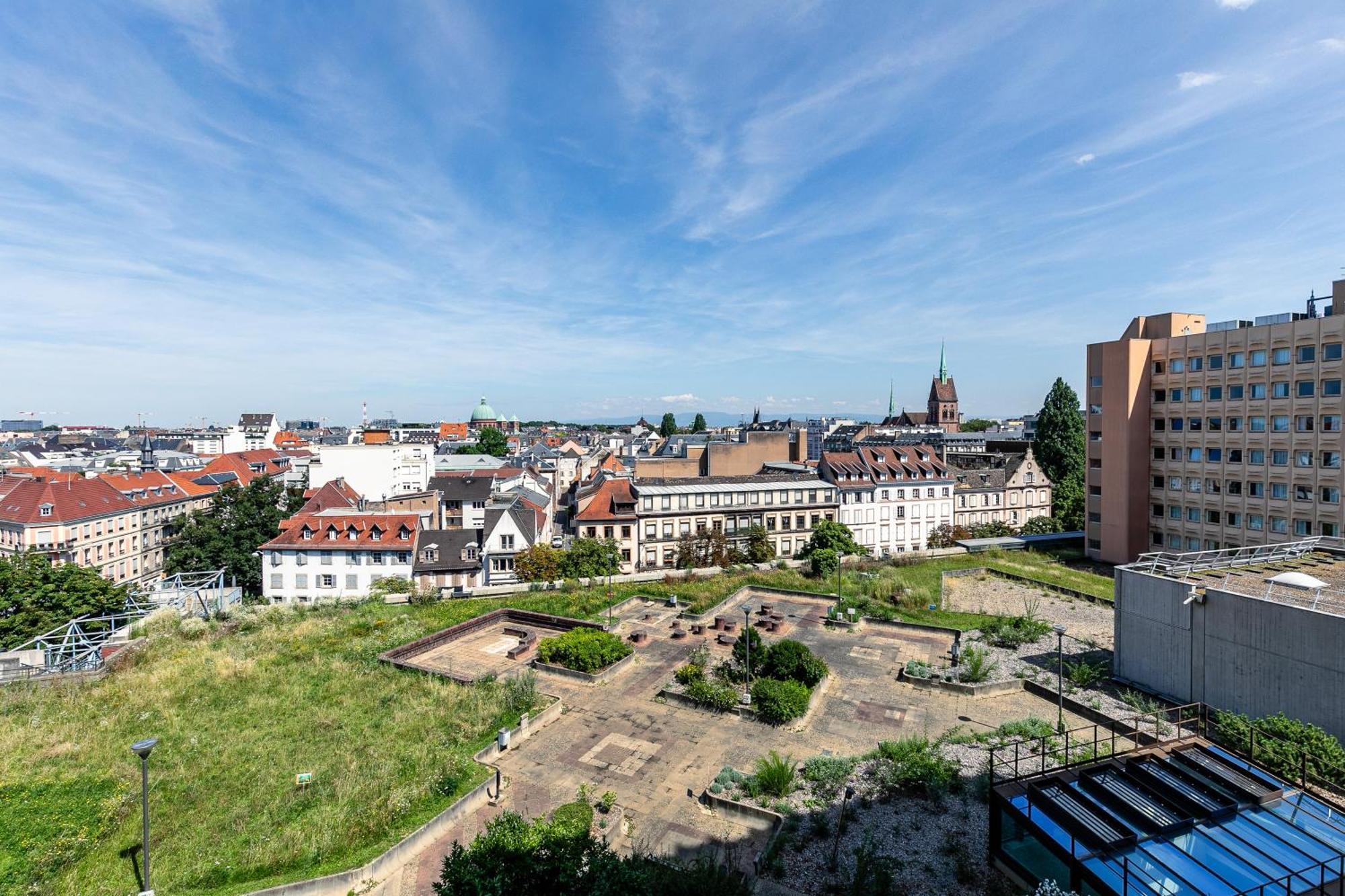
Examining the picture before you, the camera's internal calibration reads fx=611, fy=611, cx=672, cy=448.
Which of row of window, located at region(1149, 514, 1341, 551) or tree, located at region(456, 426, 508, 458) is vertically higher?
tree, located at region(456, 426, 508, 458)

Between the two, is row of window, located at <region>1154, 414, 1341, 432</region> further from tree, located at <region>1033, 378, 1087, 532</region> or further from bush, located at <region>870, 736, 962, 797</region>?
bush, located at <region>870, 736, 962, 797</region>

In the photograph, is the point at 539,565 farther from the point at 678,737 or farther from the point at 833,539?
the point at 678,737

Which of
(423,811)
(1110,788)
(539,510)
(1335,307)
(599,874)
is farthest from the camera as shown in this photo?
(539,510)

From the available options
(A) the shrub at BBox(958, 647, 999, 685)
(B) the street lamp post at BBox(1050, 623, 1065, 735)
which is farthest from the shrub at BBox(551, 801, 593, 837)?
(A) the shrub at BBox(958, 647, 999, 685)

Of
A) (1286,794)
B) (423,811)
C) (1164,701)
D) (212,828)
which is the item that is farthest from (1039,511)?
(212,828)

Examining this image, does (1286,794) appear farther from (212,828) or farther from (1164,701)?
(212,828)

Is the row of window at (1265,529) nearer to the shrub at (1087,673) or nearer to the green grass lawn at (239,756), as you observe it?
the shrub at (1087,673)
